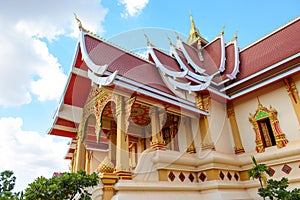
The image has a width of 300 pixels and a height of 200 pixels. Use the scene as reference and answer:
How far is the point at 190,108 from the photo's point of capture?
5.74m

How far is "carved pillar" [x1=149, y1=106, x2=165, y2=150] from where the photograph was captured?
5.27m

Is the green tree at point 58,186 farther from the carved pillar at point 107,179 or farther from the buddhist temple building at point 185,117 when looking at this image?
the buddhist temple building at point 185,117

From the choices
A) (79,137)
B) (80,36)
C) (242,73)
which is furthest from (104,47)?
(242,73)

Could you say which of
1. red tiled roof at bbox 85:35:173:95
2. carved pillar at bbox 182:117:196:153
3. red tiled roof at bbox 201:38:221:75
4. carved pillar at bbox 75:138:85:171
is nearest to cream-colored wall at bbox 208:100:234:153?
carved pillar at bbox 182:117:196:153

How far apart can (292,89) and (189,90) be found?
8.70 feet

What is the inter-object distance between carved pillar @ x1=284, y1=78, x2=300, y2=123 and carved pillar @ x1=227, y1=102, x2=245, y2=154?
159 cm

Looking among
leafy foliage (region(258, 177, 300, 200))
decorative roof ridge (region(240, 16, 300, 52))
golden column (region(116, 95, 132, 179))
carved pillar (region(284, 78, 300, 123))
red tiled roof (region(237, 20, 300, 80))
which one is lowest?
leafy foliage (region(258, 177, 300, 200))

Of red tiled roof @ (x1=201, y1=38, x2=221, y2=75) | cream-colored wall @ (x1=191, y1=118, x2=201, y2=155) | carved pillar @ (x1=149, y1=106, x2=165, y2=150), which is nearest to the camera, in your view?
carved pillar @ (x1=149, y1=106, x2=165, y2=150)

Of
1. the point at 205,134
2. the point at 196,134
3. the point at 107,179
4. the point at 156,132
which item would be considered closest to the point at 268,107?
the point at 205,134

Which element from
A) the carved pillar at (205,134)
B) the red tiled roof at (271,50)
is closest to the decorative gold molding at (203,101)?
the carved pillar at (205,134)

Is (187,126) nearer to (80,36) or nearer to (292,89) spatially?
(292,89)

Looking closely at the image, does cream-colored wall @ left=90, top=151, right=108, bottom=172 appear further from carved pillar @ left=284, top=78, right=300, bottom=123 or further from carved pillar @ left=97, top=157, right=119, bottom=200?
carved pillar @ left=284, top=78, right=300, bottom=123

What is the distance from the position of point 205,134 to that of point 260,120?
5.41 feet

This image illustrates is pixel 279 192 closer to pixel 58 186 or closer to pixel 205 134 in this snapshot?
pixel 205 134
